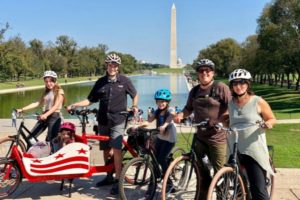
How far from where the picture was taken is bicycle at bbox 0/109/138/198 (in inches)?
230

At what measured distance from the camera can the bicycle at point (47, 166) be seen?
5.84m

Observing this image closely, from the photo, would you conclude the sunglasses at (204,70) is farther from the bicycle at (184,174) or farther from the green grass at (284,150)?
the green grass at (284,150)

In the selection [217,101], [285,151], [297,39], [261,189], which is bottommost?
[285,151]

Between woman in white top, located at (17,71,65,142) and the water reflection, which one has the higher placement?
woman in white top, located at (17,71,65,142)

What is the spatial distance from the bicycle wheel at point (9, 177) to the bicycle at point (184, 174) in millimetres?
2158

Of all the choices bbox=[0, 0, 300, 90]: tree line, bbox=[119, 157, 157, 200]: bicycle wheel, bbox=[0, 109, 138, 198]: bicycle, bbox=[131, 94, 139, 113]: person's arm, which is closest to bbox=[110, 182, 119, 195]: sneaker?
bbox=[119, 157, 157, 200]: bicycle wheel

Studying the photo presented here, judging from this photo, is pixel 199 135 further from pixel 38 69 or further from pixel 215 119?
pixel 38 69

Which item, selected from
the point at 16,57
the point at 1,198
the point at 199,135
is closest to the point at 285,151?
the point at 199,135

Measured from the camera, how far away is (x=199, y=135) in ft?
17.3

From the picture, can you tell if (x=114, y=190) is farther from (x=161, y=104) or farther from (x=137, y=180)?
(x=161, y=104)

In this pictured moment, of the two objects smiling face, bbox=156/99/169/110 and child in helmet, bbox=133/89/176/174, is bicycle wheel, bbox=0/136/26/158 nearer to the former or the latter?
child in helmet, bbox=133/89/176/174

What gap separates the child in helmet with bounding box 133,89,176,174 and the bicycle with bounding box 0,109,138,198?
37.8 inches

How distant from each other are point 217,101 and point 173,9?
112780mm

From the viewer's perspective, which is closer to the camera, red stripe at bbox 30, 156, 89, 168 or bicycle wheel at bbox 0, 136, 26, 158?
red stripe at bbox 30, 156, 89, 168
